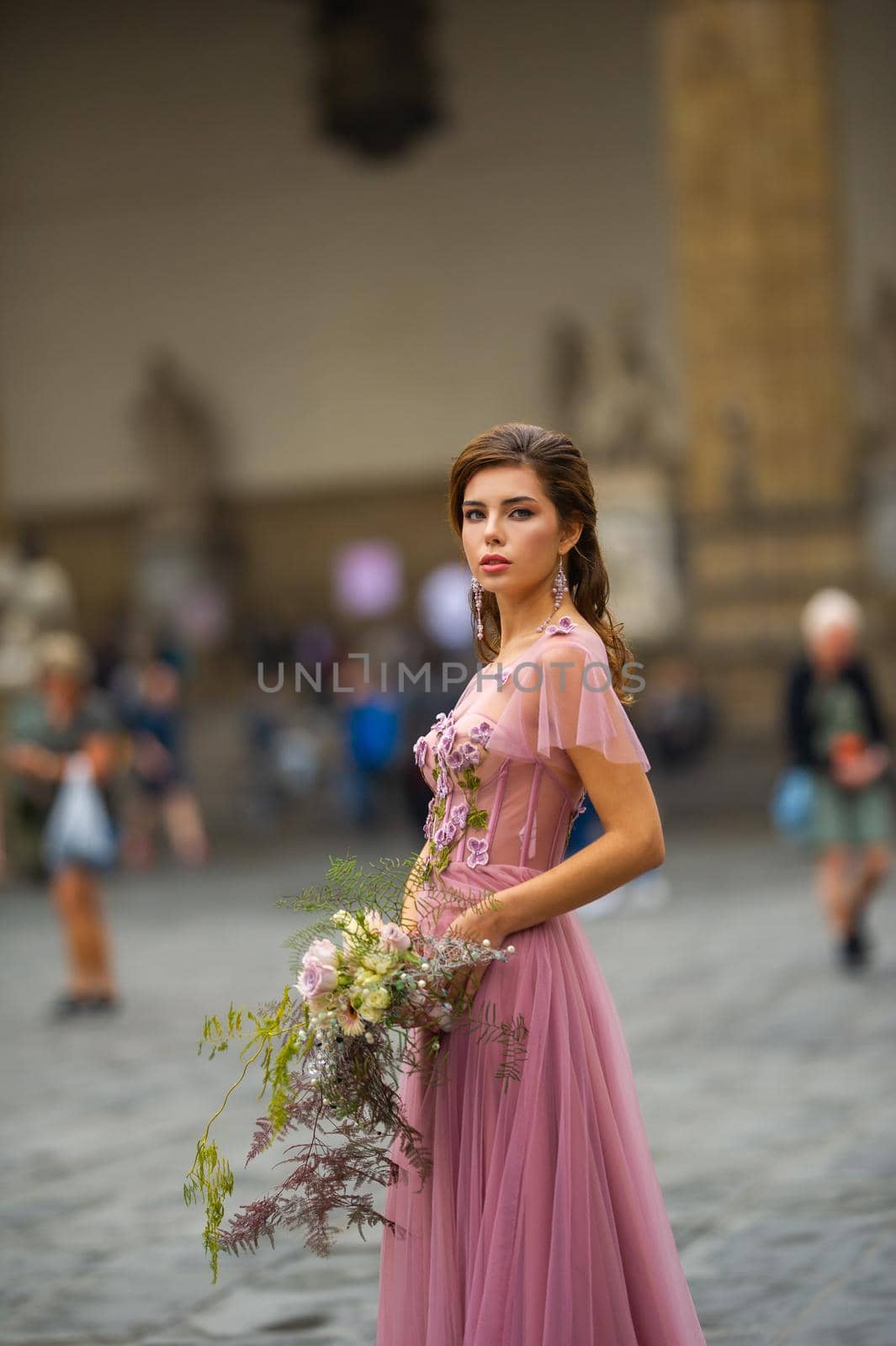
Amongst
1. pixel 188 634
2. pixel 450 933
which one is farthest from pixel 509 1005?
pixel 188 634

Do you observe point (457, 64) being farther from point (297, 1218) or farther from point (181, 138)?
point (297, 1218)

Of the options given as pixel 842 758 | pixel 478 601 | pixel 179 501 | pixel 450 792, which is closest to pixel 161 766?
pixel 842 758

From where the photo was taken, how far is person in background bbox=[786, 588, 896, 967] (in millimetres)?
8305

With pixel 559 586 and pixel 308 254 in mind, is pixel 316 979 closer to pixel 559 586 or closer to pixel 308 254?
pixel 559 586

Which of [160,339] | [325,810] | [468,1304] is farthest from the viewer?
[160,339]

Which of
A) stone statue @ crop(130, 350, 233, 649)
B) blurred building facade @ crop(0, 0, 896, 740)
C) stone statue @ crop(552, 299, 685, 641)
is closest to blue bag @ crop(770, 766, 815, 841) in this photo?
stone statue @ crop(552, 299, 685, 641)

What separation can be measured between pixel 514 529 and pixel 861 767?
593cm

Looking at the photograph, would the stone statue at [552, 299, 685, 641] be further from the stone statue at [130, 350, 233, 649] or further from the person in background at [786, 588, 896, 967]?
the stone statue at [130, 350, 233, 649]

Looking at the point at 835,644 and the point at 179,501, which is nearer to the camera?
the point at 835,644

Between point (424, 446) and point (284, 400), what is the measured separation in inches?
101

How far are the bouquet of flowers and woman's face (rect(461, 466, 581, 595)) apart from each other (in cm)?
48

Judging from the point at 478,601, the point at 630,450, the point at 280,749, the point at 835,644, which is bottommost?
the point at 478,601

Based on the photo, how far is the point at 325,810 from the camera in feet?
63.2

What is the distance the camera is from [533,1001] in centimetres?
269
